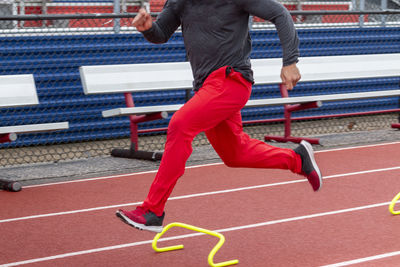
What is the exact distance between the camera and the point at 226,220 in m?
5.64

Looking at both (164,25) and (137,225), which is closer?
(137,225)

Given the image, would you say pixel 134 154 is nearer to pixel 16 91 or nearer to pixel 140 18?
pixel 16 91

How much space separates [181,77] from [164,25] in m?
4.38

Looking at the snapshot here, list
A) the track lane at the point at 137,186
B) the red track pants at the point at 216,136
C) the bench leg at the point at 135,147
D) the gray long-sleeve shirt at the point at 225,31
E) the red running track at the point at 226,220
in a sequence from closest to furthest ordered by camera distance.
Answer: the red track pants at the point at 216,136 < the gray long-sleeve shirt at the point at 225,31 < the red running track at the point at 226,220 < the track lane at the point at 137,186 < the bench leg at the point at 135,147

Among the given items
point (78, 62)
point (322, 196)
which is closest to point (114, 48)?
point (78, 62)

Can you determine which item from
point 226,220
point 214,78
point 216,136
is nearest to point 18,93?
point 226,220

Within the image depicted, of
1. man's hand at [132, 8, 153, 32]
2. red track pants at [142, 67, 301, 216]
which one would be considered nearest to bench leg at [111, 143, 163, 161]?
red track pants at [142, 67, 301, 216]

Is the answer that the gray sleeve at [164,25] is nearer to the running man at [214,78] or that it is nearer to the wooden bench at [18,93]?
the running man at [214,78]

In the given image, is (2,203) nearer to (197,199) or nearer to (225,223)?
(197,199)

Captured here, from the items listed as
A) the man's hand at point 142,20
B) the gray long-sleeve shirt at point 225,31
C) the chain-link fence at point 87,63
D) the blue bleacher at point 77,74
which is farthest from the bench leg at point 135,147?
the man's hand at point 142,20

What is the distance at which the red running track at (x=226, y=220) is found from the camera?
465cm

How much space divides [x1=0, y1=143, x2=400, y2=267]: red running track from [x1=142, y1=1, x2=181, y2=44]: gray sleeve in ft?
4.64

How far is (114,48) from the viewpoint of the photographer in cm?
1024

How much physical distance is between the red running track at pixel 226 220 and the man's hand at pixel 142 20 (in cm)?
147
